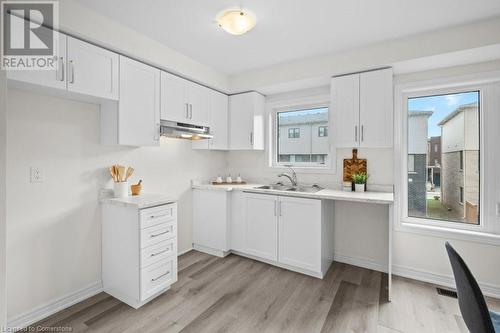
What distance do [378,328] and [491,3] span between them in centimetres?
271

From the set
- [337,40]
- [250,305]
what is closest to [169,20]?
[337,40]

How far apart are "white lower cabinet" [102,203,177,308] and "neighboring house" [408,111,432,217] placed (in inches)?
108

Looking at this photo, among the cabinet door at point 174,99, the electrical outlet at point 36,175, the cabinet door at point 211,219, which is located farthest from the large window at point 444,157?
the electrical outlet at point 36,175

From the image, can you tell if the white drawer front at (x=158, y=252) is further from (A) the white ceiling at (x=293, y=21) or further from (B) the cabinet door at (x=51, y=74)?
(A) the white ceiling at (x=293, y=21)

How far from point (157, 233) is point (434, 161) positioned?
312cm

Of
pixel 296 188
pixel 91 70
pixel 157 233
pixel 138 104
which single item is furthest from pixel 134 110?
pixel 296 188

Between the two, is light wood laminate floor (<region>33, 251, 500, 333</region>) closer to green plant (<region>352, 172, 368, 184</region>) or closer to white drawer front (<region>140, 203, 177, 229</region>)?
white drawer front (<region>140, 203, 177, 229</region>)

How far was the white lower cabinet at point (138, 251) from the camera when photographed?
215 cm

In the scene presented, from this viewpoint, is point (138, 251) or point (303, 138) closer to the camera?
point (138, 251)

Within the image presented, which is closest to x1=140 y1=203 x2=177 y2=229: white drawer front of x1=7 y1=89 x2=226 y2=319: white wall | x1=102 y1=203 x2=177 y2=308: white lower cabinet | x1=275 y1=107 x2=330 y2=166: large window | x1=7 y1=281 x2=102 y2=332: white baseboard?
x1=102 y1=203 x2=177 y2=308: white lower cabinet

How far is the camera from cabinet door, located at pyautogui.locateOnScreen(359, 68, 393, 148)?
258cm

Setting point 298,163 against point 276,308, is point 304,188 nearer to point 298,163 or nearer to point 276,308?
point 298,163

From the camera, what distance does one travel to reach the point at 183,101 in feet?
9.63

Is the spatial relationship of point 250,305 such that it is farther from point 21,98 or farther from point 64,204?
point 21,98
